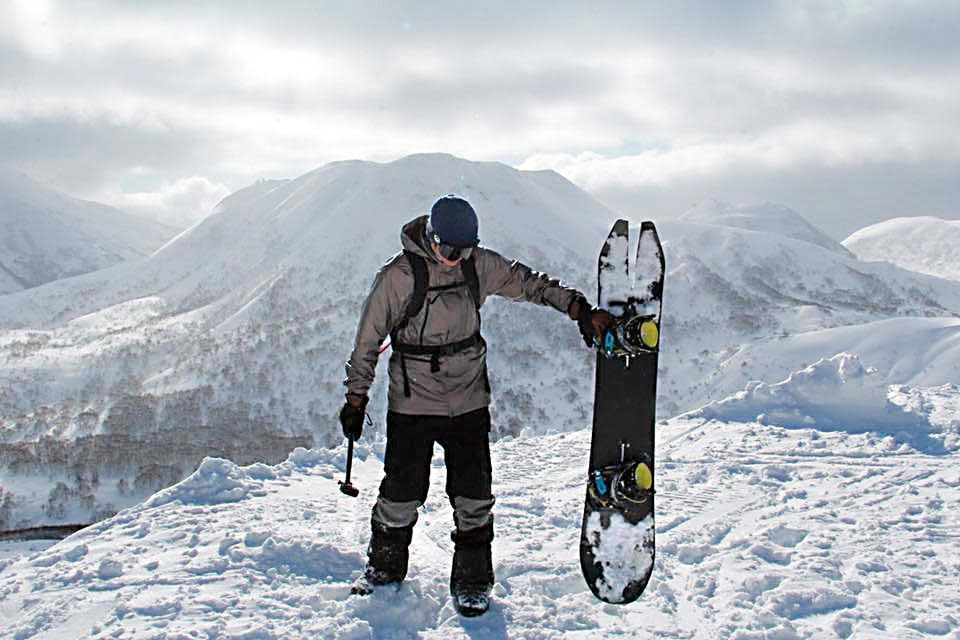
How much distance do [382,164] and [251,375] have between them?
6021cm

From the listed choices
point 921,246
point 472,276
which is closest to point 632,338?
point 472,276

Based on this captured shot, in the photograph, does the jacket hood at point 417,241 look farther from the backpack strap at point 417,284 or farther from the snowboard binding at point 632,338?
the snowboard binding at point 632,338

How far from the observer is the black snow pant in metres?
4.59

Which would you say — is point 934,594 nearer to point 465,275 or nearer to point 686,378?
point 465,275

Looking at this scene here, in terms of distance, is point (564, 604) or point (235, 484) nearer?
point (564, 604)

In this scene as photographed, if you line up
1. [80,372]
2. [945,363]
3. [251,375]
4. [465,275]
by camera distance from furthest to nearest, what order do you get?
1. [80,372]
2. [251,375]
3. [945,363]
4. [465,275]

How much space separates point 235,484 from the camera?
23.7ft

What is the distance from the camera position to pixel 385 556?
4684mm

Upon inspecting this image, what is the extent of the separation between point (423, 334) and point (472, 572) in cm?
167

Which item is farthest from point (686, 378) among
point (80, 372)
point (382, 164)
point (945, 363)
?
point (382, 164)

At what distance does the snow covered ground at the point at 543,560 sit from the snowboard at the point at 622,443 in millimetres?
249

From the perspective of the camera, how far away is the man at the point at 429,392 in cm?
444

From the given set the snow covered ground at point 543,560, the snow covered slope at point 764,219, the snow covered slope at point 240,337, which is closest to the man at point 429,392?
the snow covered ground at point 543,560

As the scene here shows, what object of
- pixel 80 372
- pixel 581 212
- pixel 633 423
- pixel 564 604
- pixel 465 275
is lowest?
pixel 80 372
